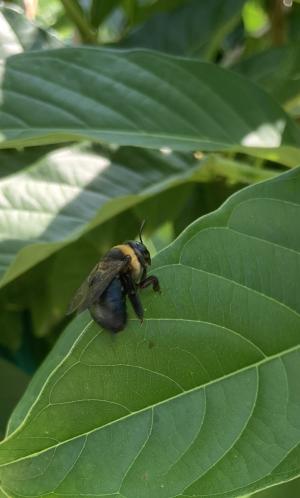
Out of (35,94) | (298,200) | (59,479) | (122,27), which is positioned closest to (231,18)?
(122,27)

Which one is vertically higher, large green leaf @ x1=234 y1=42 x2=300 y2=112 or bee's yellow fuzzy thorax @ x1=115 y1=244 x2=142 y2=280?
large green leaf @ x1=234 y1=42 x2=300 y2=112

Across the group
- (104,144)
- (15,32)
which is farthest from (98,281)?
(15,32)

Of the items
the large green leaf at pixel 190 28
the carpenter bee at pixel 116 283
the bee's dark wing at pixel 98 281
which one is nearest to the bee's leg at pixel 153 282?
the carpenter bee at pixel 116 283

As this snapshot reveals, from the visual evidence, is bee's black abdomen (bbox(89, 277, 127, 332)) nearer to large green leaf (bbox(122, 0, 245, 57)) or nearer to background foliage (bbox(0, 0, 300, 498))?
background foliage (bbox(0, 0, 300, 498))

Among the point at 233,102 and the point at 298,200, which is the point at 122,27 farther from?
the point at 298,200

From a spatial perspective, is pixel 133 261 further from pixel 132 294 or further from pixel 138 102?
pixel 138 102

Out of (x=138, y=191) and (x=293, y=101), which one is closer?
(x=138, y=191)

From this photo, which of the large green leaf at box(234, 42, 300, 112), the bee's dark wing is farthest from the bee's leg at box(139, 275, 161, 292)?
the large green leaf at box(234, 42, 300, 112)

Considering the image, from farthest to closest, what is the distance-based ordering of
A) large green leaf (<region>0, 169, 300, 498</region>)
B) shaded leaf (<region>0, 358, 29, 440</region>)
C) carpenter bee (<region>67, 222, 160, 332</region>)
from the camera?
shaded leaf (<region>0, 358, 29, 440</region>) → carpenter bee (<region>67, 222, 160, 332</region>) → large green leaf (<region>0, 169, 300, 498</region>)
